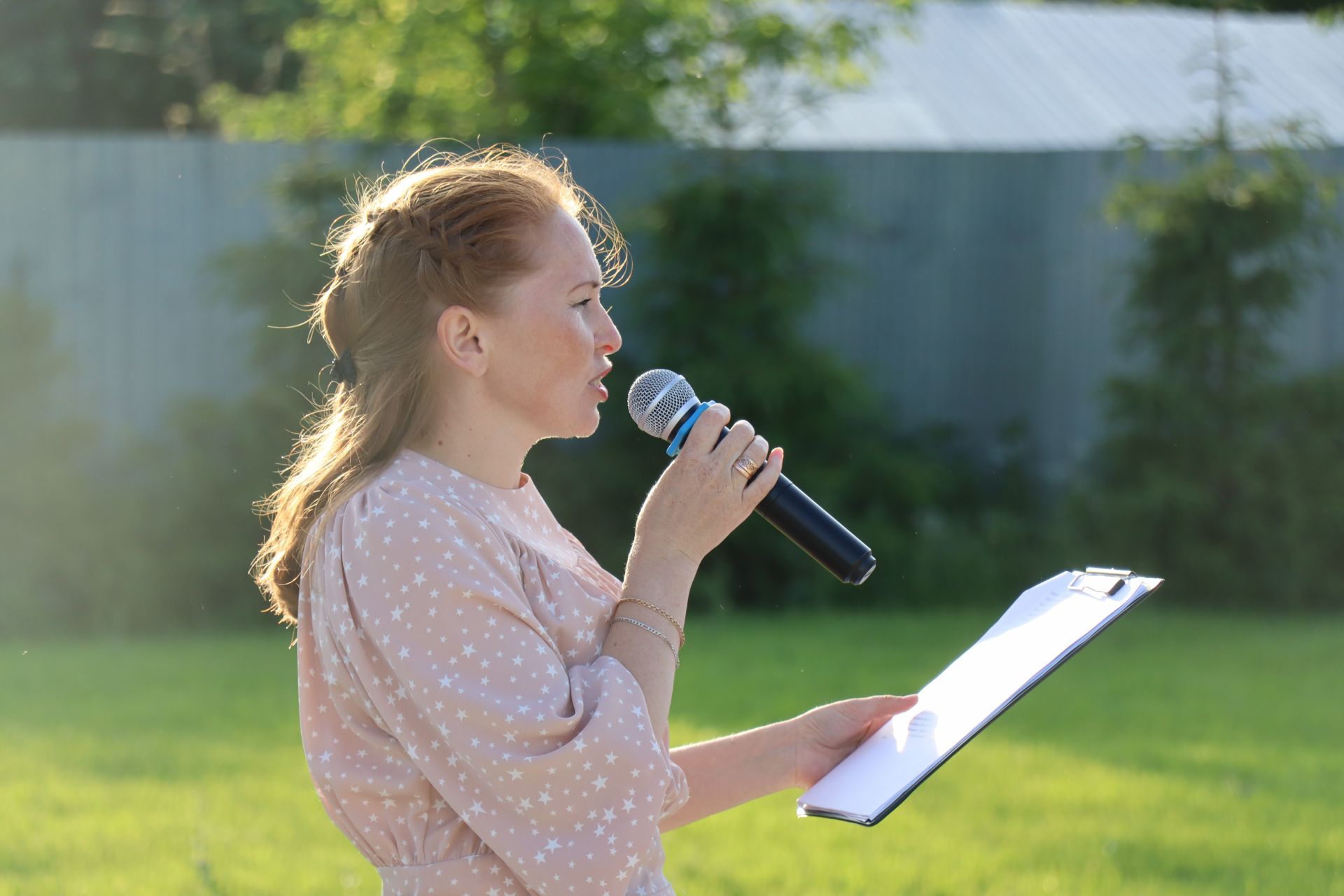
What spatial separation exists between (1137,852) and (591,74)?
291 inches

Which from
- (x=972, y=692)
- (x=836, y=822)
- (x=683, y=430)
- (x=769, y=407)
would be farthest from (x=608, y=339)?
(x=769, y=407)

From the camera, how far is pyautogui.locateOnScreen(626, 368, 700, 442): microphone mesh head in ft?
6.55

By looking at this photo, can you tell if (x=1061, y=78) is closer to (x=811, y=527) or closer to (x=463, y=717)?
(x=811, y=527)

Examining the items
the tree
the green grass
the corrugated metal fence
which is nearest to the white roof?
the corrugated metal fence

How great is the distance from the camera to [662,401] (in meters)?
2.01

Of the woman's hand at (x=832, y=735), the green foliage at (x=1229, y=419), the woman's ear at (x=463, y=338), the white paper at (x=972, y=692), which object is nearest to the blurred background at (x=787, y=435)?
the green foliage at (x=1229, y=419)

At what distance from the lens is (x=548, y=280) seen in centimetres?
171

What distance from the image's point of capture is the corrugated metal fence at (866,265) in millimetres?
8281

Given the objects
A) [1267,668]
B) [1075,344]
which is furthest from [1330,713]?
[1075,344]

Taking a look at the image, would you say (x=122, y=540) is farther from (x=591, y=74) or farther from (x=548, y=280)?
(x=548, y=280)

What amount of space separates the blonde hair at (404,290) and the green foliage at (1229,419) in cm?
666

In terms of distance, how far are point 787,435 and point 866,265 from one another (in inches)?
66.3

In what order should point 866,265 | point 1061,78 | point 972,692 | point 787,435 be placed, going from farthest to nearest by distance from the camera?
point 1061,78
point 866,265
point 787,435
point 972,692

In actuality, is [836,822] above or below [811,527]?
below
